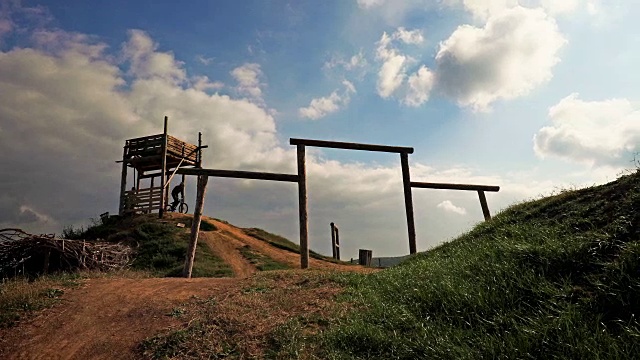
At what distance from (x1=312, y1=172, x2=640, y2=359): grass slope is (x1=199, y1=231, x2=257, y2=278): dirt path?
9.56 metres

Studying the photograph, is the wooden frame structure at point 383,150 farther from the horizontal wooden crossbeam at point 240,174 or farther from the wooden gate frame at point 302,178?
the horizontal wooden crossbeam at point 240,174

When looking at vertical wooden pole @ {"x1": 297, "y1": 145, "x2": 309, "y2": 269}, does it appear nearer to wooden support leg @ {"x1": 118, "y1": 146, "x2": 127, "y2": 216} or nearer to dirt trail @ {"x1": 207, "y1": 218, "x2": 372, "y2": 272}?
dirt trail @ {"x1": 207, "y1": 218, "x2": 372, "y2": 272}

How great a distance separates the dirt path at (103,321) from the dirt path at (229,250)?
21.7ft

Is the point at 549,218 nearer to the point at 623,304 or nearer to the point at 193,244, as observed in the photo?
the point at 623,304

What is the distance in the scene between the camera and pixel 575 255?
5.14m

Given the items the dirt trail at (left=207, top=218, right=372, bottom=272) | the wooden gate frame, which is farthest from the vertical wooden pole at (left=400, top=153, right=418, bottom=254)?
the dirt trail at (left=207, top=218, right=372, bottom=272)

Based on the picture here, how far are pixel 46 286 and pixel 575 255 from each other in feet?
32.6

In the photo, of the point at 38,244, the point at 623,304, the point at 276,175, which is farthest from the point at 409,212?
the point at 38,244

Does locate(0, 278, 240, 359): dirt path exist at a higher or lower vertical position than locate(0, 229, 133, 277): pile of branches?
lower

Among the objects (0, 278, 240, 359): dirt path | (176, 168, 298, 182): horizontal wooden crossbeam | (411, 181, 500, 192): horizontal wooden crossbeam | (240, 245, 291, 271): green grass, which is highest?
(176, 168, 298, 182): horizontal wooden crossbeam

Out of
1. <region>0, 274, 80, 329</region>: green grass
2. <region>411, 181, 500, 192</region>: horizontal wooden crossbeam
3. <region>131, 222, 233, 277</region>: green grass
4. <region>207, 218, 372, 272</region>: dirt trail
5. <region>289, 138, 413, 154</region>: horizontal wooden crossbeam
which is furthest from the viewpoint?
<region>207, 218, 372, 272</region>: dirt trail

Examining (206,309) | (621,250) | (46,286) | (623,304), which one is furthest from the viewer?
(46,286)

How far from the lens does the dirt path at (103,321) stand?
5.88 m

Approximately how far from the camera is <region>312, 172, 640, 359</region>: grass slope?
3756mm
